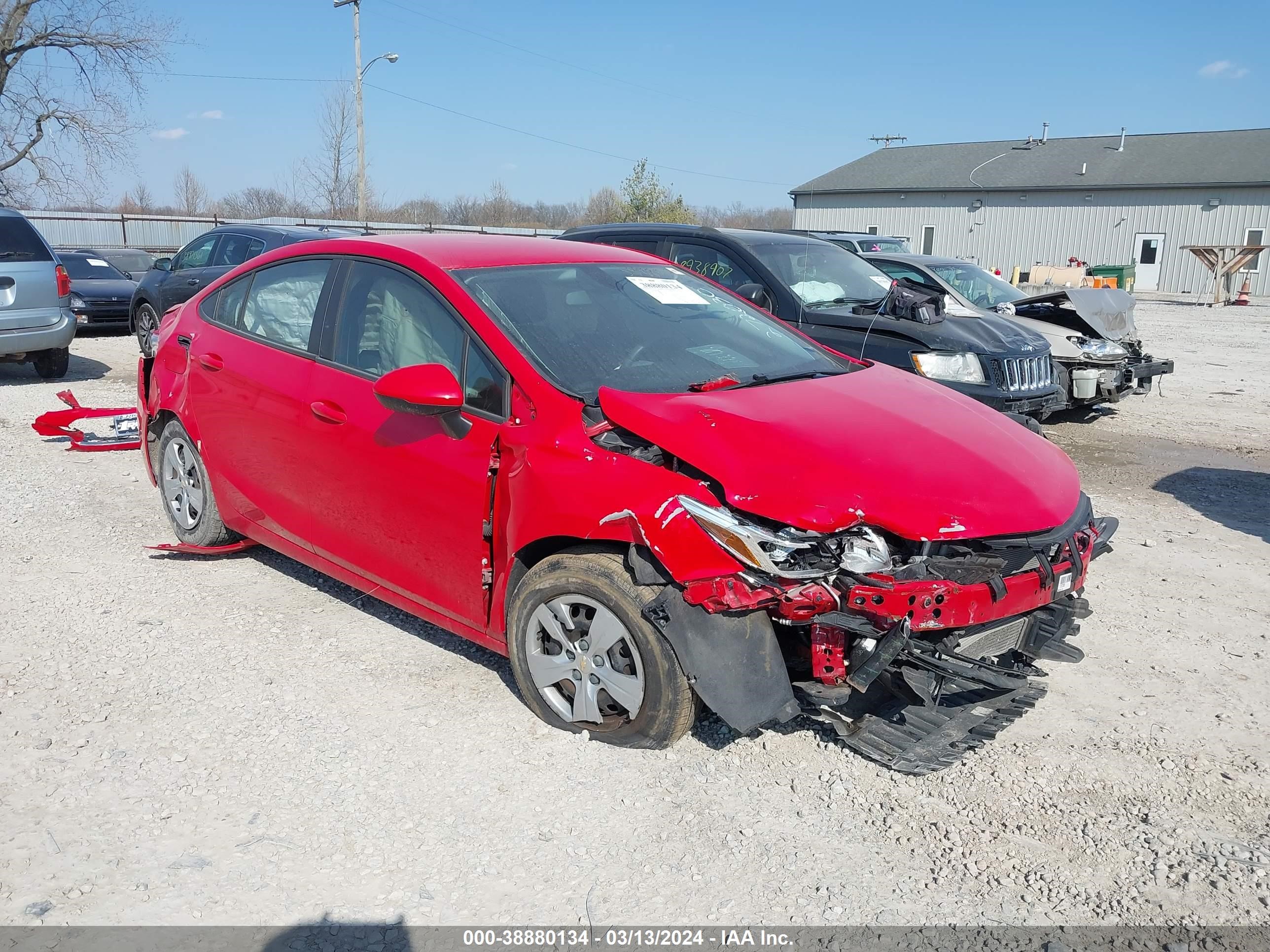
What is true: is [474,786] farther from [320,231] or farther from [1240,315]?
[1240,315]

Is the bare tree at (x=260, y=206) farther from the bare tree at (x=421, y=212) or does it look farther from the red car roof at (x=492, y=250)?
the red car roof at (x=492, y=250)

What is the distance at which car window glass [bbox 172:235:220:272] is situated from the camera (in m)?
12.2

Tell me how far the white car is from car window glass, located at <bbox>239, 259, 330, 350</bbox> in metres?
5.96

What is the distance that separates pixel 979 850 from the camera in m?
2.94

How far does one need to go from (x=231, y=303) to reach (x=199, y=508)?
3.55 ft

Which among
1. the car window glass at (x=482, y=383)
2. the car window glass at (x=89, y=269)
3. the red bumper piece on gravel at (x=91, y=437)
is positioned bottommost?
the red bumper piece on gravel at (x=91, y=437)

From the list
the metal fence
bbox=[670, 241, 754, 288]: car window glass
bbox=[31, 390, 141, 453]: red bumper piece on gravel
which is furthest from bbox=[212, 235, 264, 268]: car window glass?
the metal fence

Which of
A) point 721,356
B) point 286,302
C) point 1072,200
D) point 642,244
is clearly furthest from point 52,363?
point 1072,200

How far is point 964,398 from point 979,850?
1.97 m

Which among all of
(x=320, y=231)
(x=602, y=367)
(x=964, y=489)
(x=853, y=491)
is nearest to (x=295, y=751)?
(x=602, y=367)

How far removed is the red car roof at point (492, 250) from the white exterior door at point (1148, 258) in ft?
140

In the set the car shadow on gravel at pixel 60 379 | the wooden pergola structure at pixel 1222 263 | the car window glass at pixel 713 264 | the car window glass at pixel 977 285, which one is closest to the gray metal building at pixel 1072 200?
the wooden pergola structure at pixel 1222 263

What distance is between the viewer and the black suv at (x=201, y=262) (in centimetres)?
1110

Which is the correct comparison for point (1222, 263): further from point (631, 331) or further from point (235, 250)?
point (631, 331)
